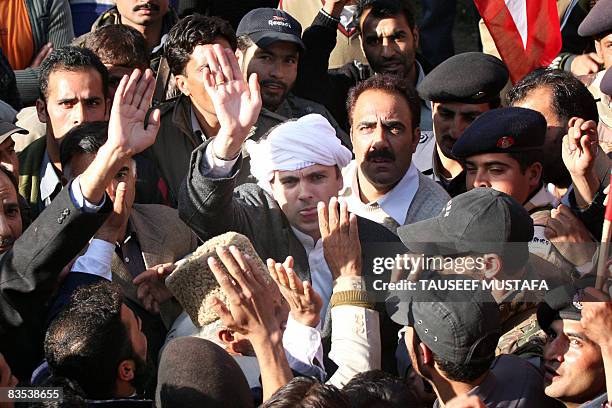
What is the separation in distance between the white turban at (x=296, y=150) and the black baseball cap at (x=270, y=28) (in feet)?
4.02

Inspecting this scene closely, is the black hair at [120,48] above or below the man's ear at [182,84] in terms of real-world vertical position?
above

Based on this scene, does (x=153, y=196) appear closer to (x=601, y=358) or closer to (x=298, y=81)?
(x=298, y=81)

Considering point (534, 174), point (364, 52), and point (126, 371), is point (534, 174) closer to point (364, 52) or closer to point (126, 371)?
point (364, 52)

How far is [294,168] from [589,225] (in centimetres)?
120

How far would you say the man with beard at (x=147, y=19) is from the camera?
699 centimetres

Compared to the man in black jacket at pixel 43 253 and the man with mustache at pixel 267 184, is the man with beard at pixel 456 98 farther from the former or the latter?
the man in black jacket at pixel 43 253

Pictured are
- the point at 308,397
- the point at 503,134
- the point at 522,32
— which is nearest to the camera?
the point at 308,397

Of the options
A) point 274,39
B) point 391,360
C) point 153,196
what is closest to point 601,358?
point 391,360

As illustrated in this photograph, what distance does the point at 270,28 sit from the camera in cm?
650

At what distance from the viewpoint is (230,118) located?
4.92m

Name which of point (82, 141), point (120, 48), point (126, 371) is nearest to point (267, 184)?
point (82, 141)

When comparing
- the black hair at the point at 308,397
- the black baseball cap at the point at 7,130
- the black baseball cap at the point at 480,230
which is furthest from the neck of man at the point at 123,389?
the black baseball cap at the point at 7,130

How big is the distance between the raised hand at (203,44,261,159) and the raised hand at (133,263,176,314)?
56cm

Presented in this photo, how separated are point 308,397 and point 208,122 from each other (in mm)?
2827
